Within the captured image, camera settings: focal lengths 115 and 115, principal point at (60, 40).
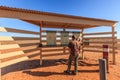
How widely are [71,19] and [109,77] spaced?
365cm

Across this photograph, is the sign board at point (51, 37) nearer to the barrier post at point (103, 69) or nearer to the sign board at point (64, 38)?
the sign board at point (64, 38)

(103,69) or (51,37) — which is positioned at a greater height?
(51,37)

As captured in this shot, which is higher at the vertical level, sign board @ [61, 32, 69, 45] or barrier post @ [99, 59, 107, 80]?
sign board @ [61, 32, 69, 45]

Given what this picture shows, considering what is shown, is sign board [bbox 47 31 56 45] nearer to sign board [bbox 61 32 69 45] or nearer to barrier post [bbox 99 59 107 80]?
sign board [bbox 61 32 69 45]

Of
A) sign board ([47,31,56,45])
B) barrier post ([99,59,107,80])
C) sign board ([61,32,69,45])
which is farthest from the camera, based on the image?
sign board ([61,32,69,45])

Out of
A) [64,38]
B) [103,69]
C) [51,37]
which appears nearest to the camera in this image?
[103,69]

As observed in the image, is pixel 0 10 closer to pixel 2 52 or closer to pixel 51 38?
pixel 2 52

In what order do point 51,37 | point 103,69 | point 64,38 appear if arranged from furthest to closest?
point 64,38
point 51,37
point 103,69

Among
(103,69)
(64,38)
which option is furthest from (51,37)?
(103,69)

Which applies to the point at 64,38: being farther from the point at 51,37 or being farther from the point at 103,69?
the point at 103,69

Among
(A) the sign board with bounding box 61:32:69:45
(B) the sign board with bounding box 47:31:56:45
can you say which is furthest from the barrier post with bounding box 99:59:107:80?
(A) the sign board with bounding box 61:32:69:45

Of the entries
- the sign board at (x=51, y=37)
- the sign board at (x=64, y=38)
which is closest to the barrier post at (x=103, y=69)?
the sign board at (x=51, y=37)

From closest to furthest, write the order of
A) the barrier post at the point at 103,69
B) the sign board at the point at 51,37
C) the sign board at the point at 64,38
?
the barrier post at the point at 103,69 < the sign board at the point at 51,37 < the sign board at the point at 64,38

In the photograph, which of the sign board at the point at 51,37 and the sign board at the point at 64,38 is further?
the sign board at the point at 64,38
